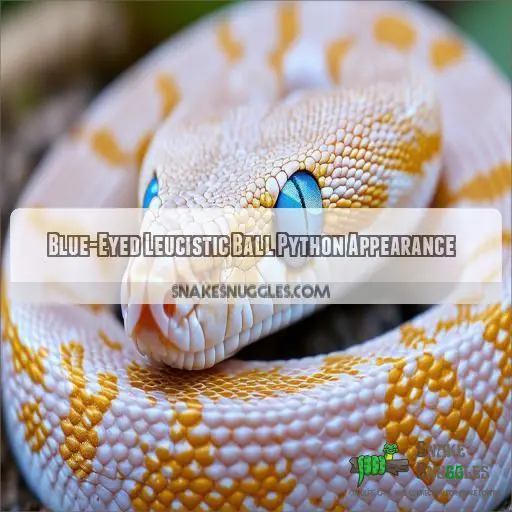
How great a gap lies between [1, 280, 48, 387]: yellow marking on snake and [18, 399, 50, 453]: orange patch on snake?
0.04 m

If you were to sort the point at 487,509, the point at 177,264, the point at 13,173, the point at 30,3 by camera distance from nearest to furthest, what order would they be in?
1. the point at 177,264
2. the point at 487,509
3. the point at 13,173
4. the point at 30,3

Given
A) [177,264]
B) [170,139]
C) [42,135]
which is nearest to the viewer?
[177,264]

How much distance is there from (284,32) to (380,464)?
1143 mm

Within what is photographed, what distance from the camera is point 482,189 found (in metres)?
1.28

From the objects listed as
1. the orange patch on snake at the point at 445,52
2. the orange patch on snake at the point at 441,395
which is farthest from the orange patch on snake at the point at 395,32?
the orange patch on snake at the point at 441,395

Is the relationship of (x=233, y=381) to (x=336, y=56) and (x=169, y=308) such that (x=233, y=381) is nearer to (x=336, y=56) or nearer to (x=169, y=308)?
(x=169, y=308)

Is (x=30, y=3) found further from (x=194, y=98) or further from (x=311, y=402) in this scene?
(x=311, y=402)

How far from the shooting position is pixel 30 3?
229 centimetres

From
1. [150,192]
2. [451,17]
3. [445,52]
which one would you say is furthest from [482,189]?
[451,17]

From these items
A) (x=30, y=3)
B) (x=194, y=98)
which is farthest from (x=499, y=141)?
(x=30, y=3)

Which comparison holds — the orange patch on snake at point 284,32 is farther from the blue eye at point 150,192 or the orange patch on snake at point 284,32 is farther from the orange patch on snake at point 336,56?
the blue eye at point 150,192

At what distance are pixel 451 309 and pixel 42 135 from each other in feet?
4.74

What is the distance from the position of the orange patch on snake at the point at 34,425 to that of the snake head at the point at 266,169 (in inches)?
9.8

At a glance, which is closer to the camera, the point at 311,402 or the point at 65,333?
the point at 311,402
